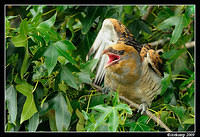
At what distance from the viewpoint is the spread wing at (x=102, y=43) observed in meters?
1.90

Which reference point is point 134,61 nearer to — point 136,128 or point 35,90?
point 136,128

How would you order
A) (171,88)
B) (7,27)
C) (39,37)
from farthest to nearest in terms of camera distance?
(171,88), (7,27), (39,37)

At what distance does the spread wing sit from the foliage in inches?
3.7

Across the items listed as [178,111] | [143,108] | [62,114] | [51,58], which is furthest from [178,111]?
[51,58]

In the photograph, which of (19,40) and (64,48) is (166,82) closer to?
(64,48)

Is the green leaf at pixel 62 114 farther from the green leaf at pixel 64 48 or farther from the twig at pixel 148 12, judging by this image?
the twig at pixel 148 12

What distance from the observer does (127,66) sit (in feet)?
5.71

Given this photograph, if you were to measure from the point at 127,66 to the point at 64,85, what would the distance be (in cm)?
46

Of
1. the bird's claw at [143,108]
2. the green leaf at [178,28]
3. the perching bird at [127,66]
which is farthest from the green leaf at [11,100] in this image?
the green leaf at [178,28]

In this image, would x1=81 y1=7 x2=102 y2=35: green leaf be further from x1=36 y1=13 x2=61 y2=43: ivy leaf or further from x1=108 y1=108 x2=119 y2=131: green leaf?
x1=108 y1=108 x2=119 y2=131: green leaf

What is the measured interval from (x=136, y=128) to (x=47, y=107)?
1.45ft

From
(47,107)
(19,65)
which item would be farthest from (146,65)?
(19,65)

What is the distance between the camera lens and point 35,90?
4.65 ft

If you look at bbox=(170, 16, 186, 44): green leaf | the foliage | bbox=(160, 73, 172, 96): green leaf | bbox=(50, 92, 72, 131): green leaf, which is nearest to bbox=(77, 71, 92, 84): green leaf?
the foliage
